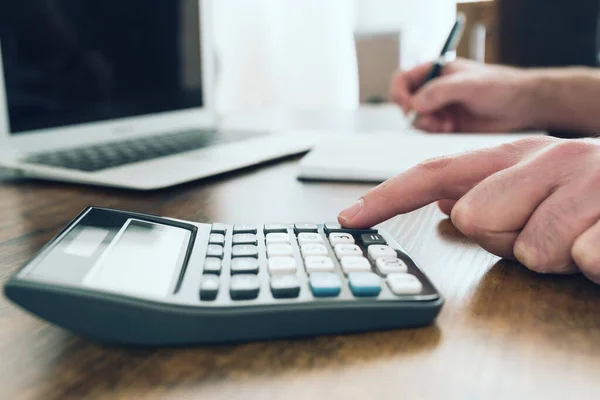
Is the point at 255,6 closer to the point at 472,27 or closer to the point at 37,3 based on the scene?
the point at 472,27

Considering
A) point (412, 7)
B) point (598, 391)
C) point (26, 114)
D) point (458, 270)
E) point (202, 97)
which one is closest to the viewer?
point (598, 391)

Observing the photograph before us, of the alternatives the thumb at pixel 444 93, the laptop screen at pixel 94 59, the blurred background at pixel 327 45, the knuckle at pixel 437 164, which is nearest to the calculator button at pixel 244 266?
the knuckle at pixel 437 164

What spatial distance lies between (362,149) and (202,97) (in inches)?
15.4

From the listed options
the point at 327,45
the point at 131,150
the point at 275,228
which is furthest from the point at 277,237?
the point at 327,45

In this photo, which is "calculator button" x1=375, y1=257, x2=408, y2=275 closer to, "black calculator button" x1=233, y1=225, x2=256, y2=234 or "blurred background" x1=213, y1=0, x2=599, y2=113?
"black calculator button" x1=233, y1=225, x2=256, y2=234

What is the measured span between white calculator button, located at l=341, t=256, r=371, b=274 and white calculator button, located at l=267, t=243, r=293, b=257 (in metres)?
0.03

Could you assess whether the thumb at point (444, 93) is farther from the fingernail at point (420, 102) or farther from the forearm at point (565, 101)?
the forearm at point (565, 101)

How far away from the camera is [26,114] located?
60 centimetres

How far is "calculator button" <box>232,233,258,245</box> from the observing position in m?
0.30

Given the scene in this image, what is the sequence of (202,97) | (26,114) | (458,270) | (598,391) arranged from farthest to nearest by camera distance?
(202,97), (26,114), (458,270), (598,391)

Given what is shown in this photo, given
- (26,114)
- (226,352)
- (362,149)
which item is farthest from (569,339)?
(26,114)

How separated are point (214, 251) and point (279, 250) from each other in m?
0.03

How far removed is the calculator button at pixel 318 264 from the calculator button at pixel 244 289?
0.03 meters

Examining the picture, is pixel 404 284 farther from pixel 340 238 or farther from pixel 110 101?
pixel 110 101
